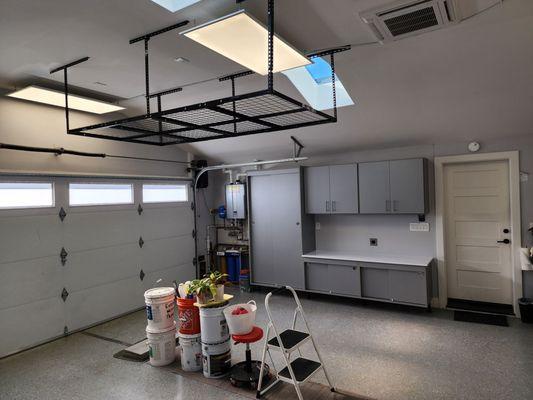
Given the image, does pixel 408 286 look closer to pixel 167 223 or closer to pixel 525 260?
pixel 525 260

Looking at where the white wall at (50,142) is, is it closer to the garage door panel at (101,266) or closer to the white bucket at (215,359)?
the garage door panel at (101,266)

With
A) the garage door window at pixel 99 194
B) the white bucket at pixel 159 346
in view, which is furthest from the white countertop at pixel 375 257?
the garage door window at pixel 99 194

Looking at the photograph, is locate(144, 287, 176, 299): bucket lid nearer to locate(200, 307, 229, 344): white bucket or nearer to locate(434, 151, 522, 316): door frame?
locate(200, 307, 229, 344): white bucket

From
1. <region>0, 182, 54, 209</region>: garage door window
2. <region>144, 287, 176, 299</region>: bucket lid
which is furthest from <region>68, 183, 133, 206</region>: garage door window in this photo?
<region>144, 287, 176, 299</region>: bucket lid

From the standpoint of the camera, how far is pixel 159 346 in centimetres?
378

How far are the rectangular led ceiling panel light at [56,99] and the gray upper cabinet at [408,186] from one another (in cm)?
396

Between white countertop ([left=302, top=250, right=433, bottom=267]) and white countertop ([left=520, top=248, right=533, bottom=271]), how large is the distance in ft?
3.56

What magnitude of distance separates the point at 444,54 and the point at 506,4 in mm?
737

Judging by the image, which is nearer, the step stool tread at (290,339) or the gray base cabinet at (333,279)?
the step stool tread at (290,339)

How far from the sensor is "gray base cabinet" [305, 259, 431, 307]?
4961mm

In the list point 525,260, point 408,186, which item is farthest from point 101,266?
point 525,260

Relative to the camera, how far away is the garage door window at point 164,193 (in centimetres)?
604

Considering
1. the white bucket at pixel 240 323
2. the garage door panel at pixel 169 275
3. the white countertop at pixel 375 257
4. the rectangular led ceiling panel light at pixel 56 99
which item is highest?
the rectangular led ceiling panel light at pixel 56 99

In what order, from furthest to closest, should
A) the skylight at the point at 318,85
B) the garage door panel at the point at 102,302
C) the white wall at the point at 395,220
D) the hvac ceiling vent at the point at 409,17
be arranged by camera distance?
the garage door panel at the point at 102,302 < the white wall at the point at 395,220 < the skylight at the point at 318,85 < the hvac ceiling vent at the point at 409,17
